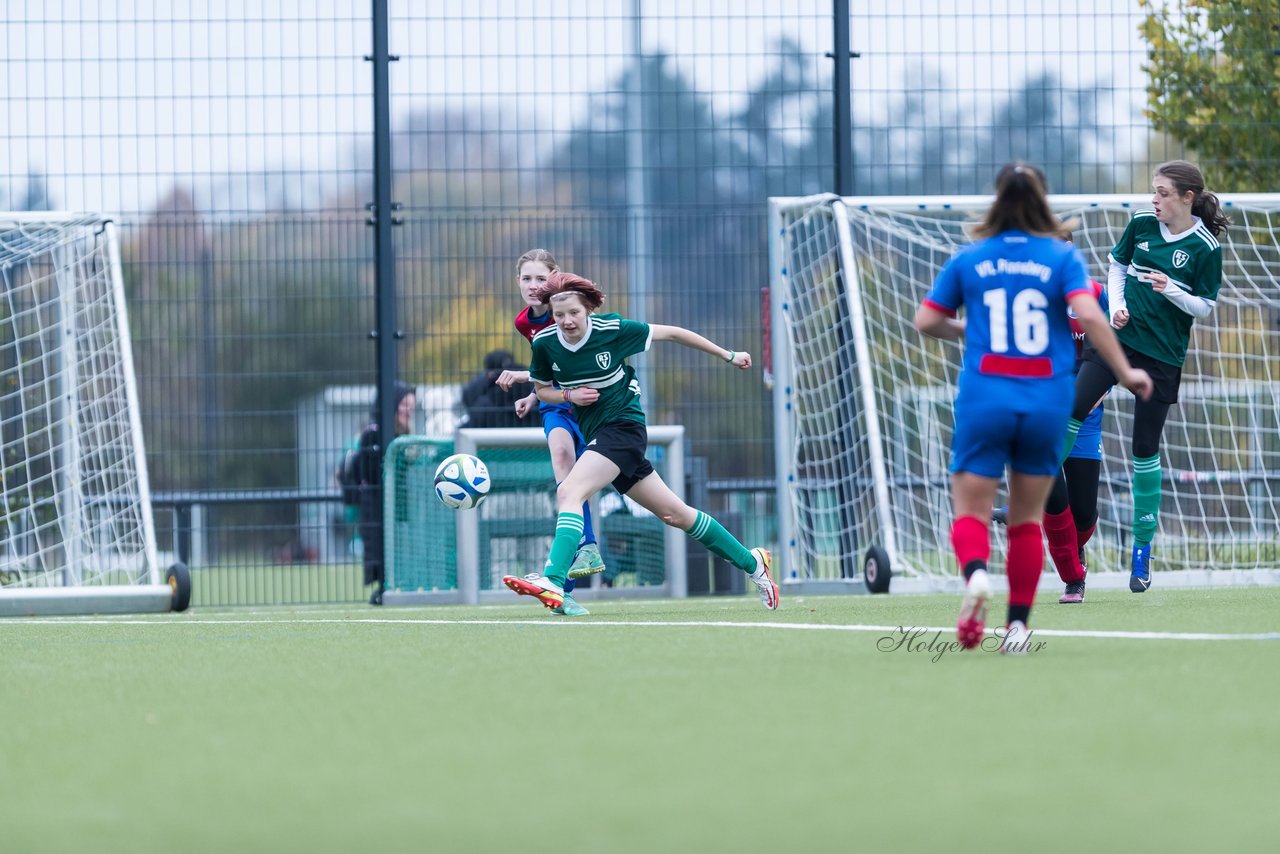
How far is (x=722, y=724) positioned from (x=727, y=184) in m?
8.74

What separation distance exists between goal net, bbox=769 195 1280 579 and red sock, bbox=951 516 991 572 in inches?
219

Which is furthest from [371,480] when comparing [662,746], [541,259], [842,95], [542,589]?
[662,746]

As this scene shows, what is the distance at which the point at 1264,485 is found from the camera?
39.8 feet

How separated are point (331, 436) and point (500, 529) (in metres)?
1.25

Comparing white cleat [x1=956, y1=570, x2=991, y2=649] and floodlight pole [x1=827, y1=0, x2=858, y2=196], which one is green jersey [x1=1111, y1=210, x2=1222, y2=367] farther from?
floodlight pole [x1=827, y1=0, x2=858, y2=196]

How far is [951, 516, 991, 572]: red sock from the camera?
5.40 metres

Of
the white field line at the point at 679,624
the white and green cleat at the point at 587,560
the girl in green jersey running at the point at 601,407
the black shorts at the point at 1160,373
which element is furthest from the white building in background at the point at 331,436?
the black shorts at the point at 1160,373

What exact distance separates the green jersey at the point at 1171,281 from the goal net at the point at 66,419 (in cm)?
591

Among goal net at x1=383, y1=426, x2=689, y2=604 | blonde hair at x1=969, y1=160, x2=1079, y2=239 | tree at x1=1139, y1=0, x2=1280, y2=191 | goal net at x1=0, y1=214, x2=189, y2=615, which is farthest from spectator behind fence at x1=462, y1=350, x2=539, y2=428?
blonde hair at x1=969, y1=160, x2=1079, y2=239

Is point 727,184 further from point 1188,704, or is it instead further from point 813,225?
point 1188,704

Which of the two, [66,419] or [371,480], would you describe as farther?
[371,480]

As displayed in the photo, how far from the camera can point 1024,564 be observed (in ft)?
17.9

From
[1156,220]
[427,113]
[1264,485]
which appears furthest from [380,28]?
[1264,485]

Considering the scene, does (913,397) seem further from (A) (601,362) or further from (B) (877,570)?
(A) (601,362)
